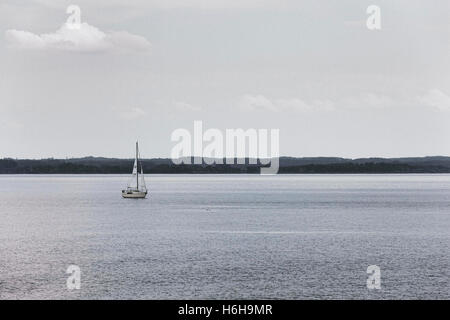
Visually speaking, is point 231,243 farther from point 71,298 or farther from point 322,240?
point 71,298

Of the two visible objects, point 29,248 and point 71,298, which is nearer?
point 71,298

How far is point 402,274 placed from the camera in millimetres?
66250

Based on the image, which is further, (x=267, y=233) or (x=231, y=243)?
(x=267, y=233)

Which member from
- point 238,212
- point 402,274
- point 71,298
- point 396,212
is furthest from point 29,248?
point 396,212

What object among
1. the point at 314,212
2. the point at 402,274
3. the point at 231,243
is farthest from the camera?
the point at 314,212

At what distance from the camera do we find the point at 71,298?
5566cm

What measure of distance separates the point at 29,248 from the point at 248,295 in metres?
42.1

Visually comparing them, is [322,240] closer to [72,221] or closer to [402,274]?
[402,274]

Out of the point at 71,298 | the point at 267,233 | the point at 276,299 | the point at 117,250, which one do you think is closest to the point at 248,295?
the point at 276,299
